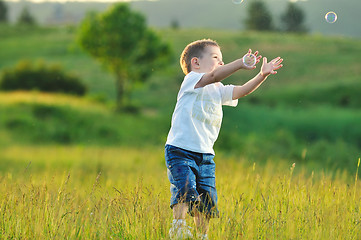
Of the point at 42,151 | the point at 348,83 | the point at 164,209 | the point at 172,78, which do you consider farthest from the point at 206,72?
the point at 172,78

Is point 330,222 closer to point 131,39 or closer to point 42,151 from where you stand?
point 42,151

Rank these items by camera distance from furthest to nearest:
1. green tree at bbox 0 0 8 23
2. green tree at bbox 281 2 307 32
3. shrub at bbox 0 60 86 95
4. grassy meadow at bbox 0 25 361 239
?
1. green tree at bbox 0 0 8 23
2. green tree at bbox 281 2 307 32
3. shrub at bbox 0 60 86 95
4. grassy meadow at bbox 0 25 361 239

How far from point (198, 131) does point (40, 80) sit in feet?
146

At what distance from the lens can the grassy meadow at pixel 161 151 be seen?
4.79 m

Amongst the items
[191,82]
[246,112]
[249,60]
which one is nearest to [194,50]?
[191,82]

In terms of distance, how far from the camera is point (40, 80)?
1868 inches

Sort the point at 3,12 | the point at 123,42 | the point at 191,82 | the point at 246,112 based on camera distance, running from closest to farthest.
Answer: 1. the point at 191,82
2. the point at 246,112
3. the point at 123,42
4. the point at 3,12

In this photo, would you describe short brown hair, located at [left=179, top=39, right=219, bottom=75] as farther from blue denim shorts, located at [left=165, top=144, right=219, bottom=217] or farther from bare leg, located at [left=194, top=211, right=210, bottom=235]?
bare leg, located at [left=194, top=211, right=210, bottom=235]

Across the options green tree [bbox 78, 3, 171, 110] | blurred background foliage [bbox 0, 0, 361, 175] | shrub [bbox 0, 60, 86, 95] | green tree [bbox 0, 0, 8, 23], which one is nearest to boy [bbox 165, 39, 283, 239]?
blurred background foliage [bbox 0, 0, 361, 175]

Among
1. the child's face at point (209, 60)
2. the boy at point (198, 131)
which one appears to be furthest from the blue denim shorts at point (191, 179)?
the child's face at point (209, 60)

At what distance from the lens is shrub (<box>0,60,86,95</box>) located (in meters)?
47.6

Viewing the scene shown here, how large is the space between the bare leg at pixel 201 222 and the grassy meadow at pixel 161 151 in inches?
3.3

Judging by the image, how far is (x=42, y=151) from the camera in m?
27.0

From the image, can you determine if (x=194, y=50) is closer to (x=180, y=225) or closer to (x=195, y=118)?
(x=195, y=118)
